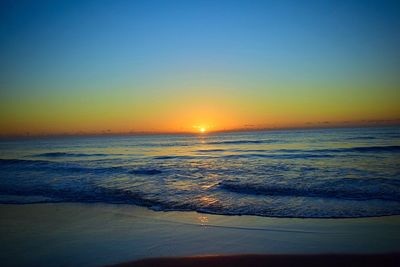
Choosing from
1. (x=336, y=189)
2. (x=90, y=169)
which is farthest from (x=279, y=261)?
(x=90, y=169)

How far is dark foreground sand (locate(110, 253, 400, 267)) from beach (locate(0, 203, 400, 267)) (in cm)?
22

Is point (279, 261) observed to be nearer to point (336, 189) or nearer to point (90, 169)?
point (336, 189)

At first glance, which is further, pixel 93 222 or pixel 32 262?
pixel 93 222

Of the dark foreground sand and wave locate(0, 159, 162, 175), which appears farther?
wave locate(0, 159, 162, 175)

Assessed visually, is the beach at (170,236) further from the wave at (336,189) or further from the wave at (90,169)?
the wave at (90,169)

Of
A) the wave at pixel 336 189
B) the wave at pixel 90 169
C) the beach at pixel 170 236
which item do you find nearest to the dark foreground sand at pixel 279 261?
the beach at pixel 170 236

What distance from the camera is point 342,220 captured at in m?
6.79

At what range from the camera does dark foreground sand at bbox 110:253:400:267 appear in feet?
14.5

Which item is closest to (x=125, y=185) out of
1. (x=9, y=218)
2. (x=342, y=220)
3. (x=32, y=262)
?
(x=9, y=218)

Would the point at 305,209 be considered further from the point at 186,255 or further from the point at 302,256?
the point at 186,255

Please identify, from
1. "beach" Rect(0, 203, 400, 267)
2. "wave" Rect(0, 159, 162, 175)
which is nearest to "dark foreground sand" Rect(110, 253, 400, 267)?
"beach" Rect(0, 203, 400, 267)

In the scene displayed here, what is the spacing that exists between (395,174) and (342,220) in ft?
26.2

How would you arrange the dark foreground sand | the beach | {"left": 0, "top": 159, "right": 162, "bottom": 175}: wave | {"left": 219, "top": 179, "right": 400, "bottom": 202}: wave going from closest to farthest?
the dark foreground sand < the beach < {"left": 219, "top": 179, "right": 400, "bottom": 202}: wave < {"left": 0, "top": 159, "right": 162, "bottom": 175}: wave

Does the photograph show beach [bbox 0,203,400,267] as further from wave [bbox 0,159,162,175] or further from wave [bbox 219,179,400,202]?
wave [bbox 0,159,162,175]
